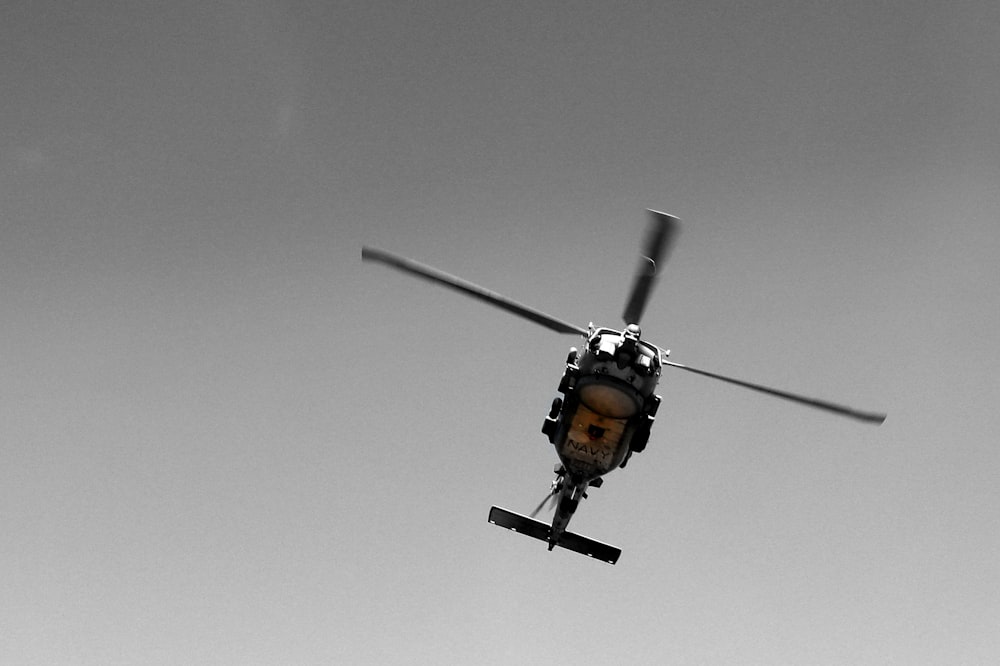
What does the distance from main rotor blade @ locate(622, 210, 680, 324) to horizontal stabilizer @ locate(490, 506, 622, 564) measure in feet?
28.3

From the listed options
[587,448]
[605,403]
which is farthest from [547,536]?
[605,403]

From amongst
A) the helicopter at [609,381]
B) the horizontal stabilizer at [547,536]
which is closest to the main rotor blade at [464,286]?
the helicopter at [609,381]

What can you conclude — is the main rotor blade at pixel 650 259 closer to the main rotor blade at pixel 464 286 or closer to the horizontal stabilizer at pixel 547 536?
the main rotor blade at pixel 464 286

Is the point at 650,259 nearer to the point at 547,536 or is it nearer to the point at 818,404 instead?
the point at 818,404

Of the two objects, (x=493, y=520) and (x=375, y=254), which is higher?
(x=375, y=254)

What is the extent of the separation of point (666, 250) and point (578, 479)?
26.0 feet

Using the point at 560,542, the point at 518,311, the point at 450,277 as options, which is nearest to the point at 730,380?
the point at 518,311

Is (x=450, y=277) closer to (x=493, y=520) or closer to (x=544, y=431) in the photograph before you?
(x=544, y=431)

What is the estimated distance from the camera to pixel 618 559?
95.3ft

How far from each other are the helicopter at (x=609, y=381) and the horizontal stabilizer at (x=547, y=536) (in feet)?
12.6

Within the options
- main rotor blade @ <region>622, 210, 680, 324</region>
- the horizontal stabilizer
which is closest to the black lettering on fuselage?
main rotor blade @ <region>622, 210, 680, 324</region>

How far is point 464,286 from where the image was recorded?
2197 centimetres

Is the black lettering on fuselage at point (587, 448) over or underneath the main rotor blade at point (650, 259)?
underneath

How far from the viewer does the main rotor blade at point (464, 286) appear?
21297 millimetres
